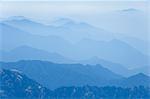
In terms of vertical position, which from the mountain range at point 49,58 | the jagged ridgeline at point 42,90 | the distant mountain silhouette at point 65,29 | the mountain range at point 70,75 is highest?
the distant mountain silhouette at point 65,29

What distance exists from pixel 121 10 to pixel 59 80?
161 centimetres

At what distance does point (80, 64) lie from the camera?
20.4 ft

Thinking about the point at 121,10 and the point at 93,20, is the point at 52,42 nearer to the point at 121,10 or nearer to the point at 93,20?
the point at 93,20

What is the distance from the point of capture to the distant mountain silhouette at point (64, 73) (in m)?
6.15

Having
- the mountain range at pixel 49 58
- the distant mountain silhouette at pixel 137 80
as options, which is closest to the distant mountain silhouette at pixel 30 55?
the mountain range at pixel 49 58

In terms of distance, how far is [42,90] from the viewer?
20.5 ft

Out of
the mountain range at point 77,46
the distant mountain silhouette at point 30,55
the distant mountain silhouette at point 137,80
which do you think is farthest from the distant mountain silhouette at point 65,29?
the distant mountain silhouette at point 137,80

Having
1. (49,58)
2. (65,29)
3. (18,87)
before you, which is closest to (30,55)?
(49,58)

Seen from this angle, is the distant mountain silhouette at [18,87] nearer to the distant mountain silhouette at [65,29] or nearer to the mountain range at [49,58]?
the mountain range at [49,58]

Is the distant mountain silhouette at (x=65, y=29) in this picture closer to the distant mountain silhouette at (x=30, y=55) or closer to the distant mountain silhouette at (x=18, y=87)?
the distant mountain silhouette at (x=30, y=55)

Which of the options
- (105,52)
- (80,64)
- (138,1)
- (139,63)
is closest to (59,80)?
(80,64)

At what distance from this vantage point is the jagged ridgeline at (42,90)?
6156 millimetres

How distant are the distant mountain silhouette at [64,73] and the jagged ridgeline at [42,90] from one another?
0.09 m

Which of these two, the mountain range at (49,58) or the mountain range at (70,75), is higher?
the mountain range at (49,58)
